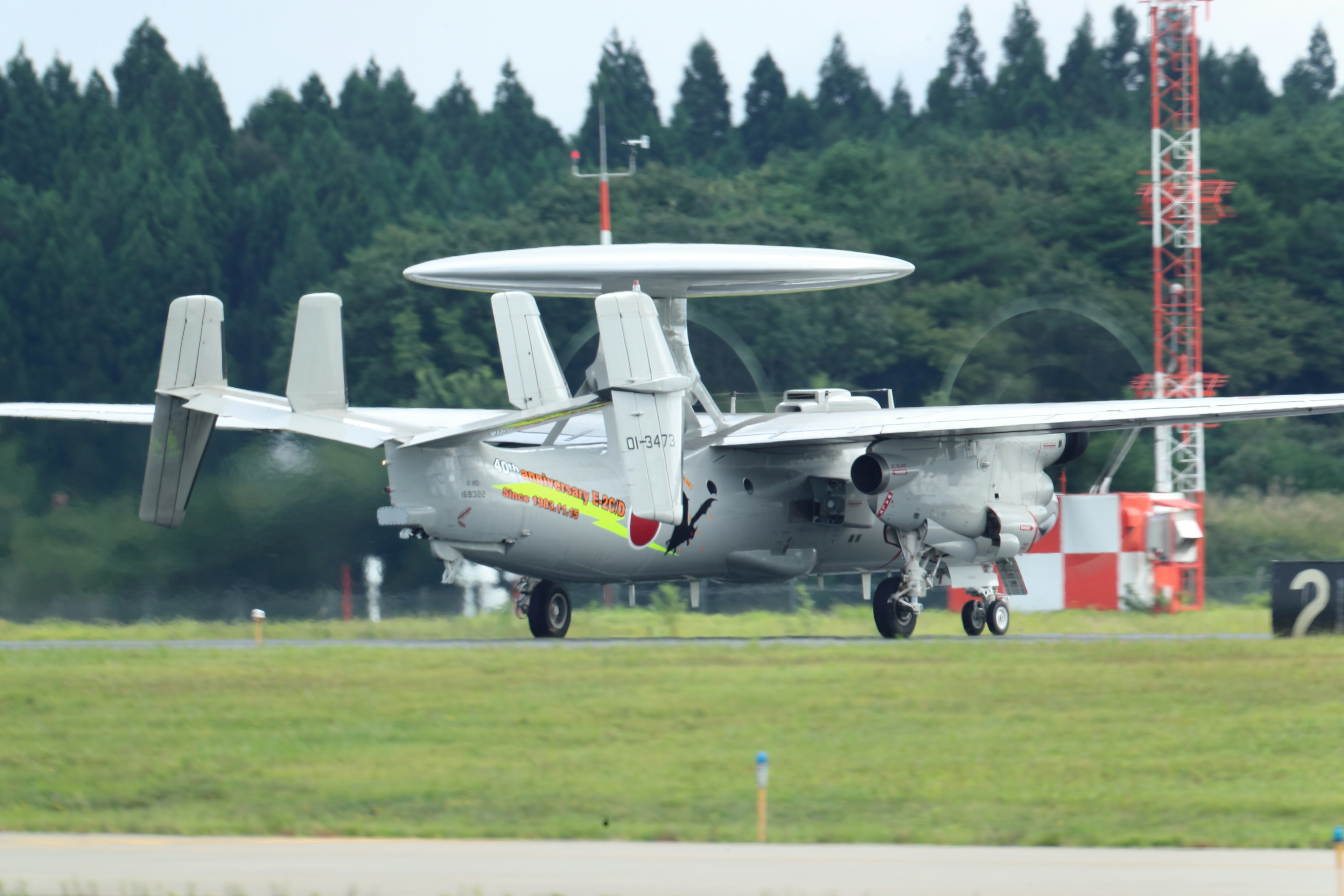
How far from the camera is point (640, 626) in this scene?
112 ft

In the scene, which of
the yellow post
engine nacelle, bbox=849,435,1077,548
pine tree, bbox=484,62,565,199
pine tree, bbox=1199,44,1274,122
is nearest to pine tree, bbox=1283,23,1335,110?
pine tree, bbox=1199,44,1274,122

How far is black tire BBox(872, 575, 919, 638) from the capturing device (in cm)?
2978

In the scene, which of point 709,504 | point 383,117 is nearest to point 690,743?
point 709,504

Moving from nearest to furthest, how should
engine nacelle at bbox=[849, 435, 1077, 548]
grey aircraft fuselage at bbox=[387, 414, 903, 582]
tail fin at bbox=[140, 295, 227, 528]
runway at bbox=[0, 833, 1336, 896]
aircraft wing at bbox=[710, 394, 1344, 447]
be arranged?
runway at bbox=[0, 833, 1336, 896] < tail fin at bbox=[140, 295, 227, 528] < grey aircraft fuselage at bbox=[387, 414, 903, 582] < aircraft wing at bbox=[710, 394, 1344, 447] < engine nacelle at bbox=[849, 435, 1077, 548]

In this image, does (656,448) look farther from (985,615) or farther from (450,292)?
(450,292)

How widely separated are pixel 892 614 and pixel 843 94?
10960cm

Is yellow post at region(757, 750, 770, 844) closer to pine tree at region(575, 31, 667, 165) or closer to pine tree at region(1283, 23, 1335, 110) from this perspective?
pine tree at region(575, 31, 667, 165)

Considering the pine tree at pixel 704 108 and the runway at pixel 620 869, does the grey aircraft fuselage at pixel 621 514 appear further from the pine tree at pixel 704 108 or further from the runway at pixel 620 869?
the pine tree at pixel 704 108

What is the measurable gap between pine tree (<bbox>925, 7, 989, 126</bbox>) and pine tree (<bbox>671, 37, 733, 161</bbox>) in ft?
49.1

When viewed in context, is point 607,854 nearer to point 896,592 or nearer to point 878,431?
point 878,431

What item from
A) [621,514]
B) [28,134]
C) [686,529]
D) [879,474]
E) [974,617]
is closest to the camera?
[621,514]

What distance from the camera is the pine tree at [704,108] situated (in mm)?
123562

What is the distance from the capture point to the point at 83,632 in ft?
106

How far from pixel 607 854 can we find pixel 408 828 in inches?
80.0
